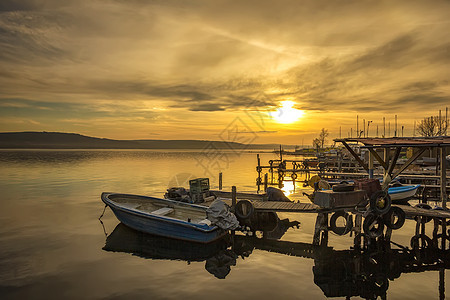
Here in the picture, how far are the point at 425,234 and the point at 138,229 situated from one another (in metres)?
16.9

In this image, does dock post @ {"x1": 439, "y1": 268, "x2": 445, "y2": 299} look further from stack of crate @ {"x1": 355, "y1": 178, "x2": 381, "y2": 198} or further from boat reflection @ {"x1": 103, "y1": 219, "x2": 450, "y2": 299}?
stack of crate @ {"x1": 355, "y1": 178, "x2": 381, "y2": 198}

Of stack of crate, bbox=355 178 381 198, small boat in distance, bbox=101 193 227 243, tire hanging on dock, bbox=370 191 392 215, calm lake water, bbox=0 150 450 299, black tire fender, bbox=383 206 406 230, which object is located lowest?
calm lake water, bbox=0 150 450 299

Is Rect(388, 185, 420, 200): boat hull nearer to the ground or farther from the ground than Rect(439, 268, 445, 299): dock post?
farther from the ground

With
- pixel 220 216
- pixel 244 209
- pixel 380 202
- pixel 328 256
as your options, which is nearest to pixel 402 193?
pixel 380 202

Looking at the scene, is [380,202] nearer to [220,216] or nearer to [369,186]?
[369,186]

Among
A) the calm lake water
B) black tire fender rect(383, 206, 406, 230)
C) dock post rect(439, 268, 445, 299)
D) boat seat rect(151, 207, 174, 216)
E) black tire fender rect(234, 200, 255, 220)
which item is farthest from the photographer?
boat seat rect(151, 207, 174, 216)

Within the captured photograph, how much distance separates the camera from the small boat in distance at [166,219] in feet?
51.3

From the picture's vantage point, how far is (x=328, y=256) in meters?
14.8

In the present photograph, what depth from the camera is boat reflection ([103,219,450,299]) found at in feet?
39.3

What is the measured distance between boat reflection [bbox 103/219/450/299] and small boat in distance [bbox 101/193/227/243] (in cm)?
61

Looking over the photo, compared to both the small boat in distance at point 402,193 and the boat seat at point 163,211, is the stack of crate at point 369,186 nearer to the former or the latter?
the small boat in distance at point 402,193

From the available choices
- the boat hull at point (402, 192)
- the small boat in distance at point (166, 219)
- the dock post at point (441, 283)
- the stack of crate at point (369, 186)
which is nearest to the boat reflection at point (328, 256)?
the dock post at point (441, 283)

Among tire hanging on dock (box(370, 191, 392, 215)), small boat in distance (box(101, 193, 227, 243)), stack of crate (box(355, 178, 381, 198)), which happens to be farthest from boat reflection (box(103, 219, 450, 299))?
stack of crate (box(355, 178, 381, 198))

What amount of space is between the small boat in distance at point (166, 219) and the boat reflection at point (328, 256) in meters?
0.61
